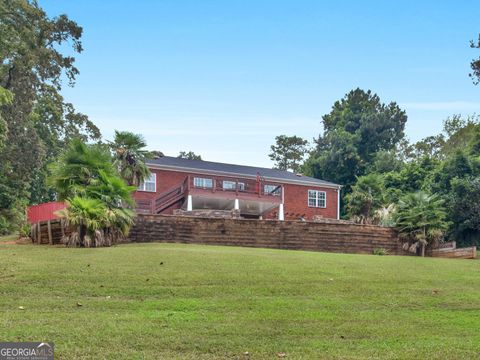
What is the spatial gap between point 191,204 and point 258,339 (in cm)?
2301

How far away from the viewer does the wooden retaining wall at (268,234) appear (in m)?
21.2

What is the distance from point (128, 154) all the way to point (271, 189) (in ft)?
44.4

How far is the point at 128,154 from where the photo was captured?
76.2 feet

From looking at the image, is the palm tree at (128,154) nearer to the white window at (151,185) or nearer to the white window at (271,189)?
the white window at (151,185)

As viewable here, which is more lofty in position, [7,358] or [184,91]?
[184,91]

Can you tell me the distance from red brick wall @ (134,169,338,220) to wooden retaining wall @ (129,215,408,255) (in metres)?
10.3

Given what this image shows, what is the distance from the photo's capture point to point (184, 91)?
24922mm

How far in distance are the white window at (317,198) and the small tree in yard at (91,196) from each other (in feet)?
64.7

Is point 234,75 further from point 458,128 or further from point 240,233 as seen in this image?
point 458,128

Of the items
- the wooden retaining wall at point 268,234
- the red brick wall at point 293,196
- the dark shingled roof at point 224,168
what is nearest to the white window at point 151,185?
the red brick wall at point 293,196

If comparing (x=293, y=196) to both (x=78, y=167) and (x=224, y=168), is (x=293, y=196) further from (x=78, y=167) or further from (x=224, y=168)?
(x=78, y=167)

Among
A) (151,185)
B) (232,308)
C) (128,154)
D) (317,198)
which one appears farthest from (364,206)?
(232,308)

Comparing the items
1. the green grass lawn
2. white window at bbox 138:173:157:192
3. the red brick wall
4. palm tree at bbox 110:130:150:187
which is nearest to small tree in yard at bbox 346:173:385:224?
the red brick wall

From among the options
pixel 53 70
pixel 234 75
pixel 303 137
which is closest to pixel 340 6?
pixel 234 75
